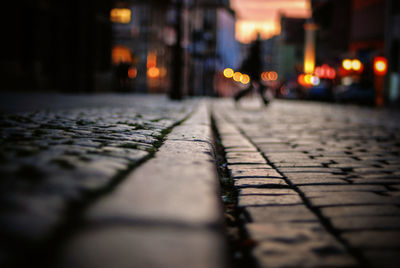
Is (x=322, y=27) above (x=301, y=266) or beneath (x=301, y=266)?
above

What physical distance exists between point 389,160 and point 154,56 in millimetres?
40062

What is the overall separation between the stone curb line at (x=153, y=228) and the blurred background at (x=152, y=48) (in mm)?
14110

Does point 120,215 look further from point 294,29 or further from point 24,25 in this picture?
point 294,29

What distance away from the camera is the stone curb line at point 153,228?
127cm

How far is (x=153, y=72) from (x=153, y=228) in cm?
4266

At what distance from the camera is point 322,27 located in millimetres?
57125

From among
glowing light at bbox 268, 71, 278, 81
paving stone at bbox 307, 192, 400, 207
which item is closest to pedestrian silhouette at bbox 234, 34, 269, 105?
paving stone at bbox 307, 192, 400, 207

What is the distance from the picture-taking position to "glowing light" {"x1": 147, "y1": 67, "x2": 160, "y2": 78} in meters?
42.7

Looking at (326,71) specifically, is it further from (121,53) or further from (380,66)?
(380,66)

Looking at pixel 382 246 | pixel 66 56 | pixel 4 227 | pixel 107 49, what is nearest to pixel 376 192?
pixel 382 246

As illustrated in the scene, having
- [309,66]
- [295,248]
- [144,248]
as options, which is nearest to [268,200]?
[295,248]

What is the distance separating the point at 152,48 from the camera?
43.4 metres

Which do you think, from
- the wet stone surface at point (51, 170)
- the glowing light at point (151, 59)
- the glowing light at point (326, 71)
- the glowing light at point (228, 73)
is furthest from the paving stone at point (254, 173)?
the glowing light at point (228, 73)

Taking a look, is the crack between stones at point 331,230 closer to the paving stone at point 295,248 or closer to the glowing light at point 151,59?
the paving stone at point 295,248
